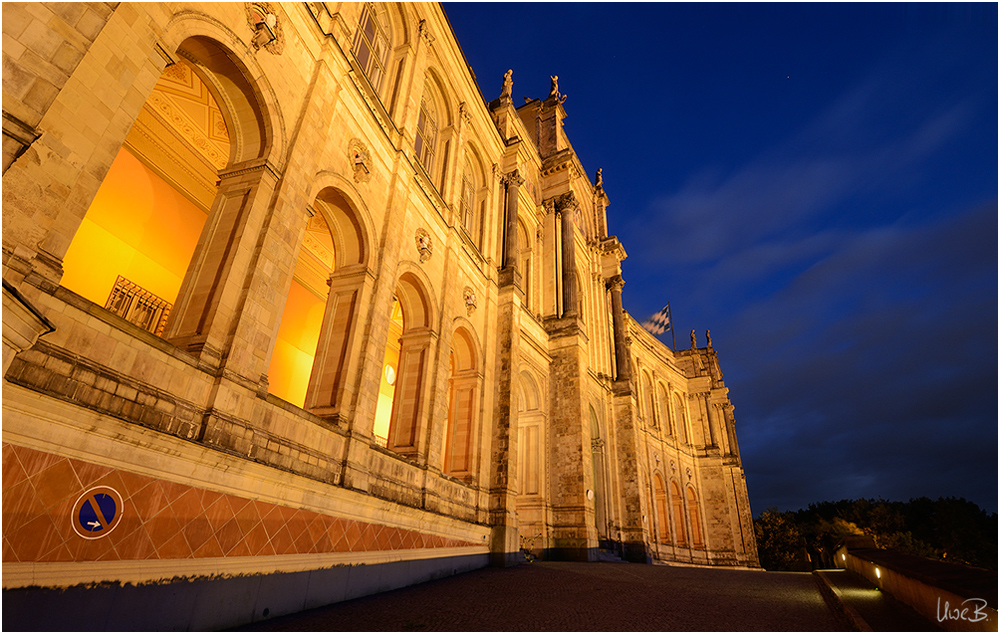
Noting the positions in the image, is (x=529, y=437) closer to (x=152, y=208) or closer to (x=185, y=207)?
(x=185, y=207)

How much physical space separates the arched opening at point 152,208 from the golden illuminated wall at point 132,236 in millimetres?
18

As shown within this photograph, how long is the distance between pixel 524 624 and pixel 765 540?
50075 mm

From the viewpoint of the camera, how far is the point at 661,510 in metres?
27.0

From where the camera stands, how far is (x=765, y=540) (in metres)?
44.2

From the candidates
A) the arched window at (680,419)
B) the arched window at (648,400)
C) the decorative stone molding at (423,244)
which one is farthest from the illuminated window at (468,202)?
the arched window at (680,419)

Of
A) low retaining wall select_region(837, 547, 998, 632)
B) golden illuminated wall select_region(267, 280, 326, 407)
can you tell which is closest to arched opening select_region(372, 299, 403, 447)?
golden illuminated wall select_region(267, 280, 326, 407)

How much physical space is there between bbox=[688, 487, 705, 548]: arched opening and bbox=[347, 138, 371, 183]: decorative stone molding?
29.5 meters

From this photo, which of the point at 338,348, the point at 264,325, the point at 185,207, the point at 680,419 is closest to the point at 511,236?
the point at 338,348

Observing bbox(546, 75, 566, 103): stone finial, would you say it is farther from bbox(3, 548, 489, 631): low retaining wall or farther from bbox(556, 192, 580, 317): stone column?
bbox(3, 548, 489, 631): low retaining wall

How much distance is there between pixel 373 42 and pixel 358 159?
15.0 feet

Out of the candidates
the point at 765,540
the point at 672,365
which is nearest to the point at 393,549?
the point at 672,365

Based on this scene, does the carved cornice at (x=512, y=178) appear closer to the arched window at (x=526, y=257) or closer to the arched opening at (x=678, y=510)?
the arched window at (x=526, y=257)

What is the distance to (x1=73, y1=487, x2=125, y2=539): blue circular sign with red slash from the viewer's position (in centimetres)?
378

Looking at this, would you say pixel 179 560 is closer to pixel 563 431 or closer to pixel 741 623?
pixel 741 623
